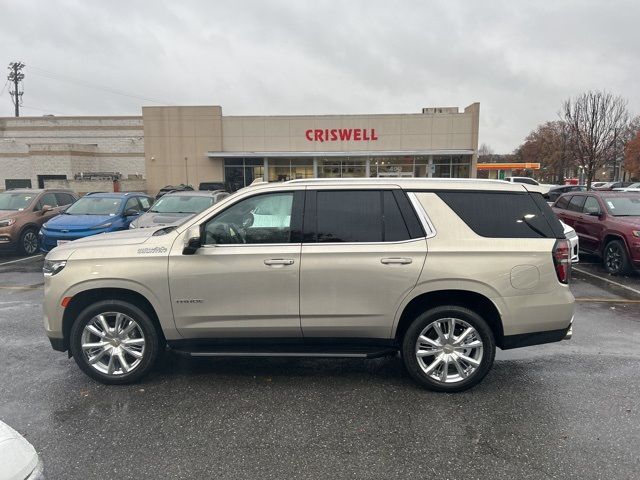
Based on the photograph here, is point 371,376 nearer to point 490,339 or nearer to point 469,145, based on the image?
point 490,339

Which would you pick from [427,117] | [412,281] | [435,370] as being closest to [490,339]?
[435,370]

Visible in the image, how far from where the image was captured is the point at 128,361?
3998mm

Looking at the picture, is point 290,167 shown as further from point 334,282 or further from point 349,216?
point 334,282

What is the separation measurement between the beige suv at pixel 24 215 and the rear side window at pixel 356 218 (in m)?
9.89

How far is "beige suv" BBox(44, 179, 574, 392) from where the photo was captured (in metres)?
3.72

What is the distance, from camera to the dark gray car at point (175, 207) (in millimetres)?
9633

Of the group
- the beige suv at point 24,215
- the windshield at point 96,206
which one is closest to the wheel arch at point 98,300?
the windshield at point 96,206

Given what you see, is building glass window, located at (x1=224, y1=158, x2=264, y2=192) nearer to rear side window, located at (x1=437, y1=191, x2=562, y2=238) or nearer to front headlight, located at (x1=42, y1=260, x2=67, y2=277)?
front headlight, located at (x1=42, y1=260, x2=67, y2=277)

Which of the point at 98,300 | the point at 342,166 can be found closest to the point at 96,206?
the point at 98,300

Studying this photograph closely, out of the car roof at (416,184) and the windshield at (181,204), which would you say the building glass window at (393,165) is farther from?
the car roof at (416,184)

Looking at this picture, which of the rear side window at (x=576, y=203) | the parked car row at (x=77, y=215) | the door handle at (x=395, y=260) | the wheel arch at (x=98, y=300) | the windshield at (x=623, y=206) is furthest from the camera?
the rear side window at (x=576, y=203)

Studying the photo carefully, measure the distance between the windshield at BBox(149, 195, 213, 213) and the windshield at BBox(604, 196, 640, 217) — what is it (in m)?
9.03

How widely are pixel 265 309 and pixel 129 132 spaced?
139 feet

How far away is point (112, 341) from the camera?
3932 mm
